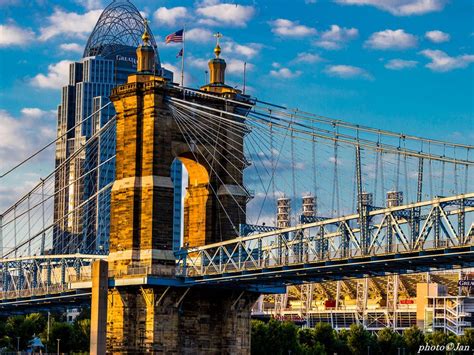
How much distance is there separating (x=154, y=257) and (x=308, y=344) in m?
87.7

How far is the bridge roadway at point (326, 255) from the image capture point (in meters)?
83.2

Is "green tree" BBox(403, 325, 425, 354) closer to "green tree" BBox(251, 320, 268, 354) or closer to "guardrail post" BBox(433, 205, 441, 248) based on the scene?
"green tree" BBox(251, 320, 268, 354)

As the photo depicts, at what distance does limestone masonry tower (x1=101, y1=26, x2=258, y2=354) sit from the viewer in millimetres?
104250

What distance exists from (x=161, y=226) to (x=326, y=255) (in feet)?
61.7

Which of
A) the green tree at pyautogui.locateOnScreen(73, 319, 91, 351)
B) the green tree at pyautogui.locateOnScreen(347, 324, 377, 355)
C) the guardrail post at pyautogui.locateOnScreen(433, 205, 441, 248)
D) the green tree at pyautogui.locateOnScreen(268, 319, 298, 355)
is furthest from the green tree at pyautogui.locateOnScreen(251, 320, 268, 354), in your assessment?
the guardrail post at pyautogui.locateOnScreen(433, 205, 441, 248)

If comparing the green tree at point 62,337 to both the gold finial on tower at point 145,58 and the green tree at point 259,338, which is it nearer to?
the green tree at point 259,338

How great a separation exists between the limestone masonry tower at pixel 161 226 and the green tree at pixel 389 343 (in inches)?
3125

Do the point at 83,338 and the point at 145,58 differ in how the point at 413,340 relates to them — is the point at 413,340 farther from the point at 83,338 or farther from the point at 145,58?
the point at 145,58

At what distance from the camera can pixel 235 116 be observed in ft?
359

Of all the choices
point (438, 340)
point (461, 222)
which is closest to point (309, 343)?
point (438, 340)

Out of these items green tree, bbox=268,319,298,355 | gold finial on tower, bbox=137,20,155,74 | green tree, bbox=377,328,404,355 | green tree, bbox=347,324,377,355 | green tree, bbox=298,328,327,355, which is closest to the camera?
gold finial on tower, bbox=137,20,155,74

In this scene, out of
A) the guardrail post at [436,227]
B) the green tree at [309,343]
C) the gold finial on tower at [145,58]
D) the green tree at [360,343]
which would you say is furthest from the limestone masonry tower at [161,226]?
the green tree at [360,343]

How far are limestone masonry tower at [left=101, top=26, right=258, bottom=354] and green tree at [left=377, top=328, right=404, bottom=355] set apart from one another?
7938 centimetres

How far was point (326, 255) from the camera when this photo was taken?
3649 inches
